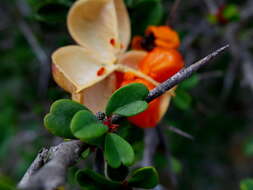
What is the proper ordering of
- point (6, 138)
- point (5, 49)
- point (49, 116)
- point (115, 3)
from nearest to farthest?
point (49, 116) → point (115, 3) → point (6, 138) → point (5, 49)

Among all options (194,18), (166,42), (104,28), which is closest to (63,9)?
(104,28)

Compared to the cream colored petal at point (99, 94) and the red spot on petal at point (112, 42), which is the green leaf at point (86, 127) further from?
the red spot on petal at point (112, 42)

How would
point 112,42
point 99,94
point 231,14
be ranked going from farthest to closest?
point 231,14 → point 112,42 → point 99,94

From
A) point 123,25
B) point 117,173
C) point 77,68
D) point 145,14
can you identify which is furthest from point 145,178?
point 145,14

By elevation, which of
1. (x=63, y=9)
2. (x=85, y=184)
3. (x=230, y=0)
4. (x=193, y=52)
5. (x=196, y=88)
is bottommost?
(x=196, y=88)

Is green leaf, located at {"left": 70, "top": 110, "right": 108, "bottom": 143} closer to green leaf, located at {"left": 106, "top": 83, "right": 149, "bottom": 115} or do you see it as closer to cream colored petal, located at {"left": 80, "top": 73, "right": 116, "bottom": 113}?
green leaf, located at {"left": 106, "top": 83, "right": 149, "bottom": 115}

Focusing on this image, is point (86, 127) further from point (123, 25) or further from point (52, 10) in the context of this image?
point (52, 10)

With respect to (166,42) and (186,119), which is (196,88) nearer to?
(186,119)
